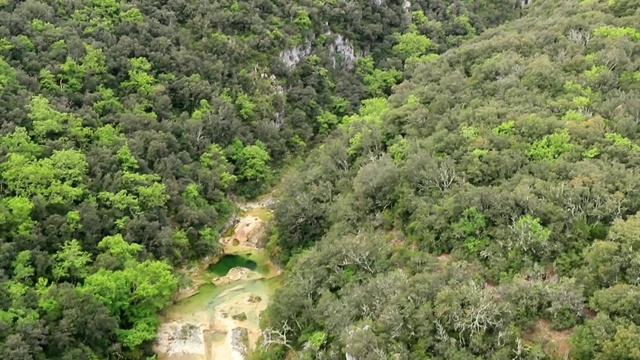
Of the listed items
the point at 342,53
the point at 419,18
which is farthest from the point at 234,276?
the point at 419,18

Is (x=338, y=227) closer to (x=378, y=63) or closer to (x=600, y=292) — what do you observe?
(x=600, y=292)

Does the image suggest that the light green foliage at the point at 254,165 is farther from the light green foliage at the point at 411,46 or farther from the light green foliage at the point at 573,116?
the light green foliage at the point at 411,46

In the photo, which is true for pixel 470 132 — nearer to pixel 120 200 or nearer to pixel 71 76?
pixel 120 200

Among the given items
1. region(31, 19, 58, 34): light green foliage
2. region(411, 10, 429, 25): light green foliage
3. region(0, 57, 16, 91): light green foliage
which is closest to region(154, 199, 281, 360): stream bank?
region(0, 57, 16, 91): light green foliage

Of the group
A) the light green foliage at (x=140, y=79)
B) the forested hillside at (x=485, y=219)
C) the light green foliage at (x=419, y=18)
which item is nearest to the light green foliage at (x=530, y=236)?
the forested hillside at (x=485, y=219)

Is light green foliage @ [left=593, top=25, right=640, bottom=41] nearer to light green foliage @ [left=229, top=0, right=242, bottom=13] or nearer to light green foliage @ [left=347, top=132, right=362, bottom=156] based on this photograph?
light green foliage @ [left=347, top=132, right=362, bottom=156]

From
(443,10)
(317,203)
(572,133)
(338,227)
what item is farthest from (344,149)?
(443,10)
